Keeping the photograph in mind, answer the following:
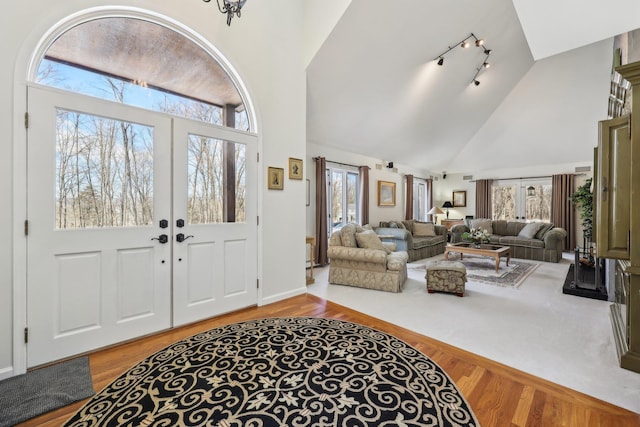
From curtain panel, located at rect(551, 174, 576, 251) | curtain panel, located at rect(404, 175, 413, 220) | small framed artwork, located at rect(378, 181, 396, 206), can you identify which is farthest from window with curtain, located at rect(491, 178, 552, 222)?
small framed artwork, located at rect(378, 181, 396, 206)

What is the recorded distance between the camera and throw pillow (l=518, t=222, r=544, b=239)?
638 cm

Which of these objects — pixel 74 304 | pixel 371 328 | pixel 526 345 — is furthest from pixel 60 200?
pixel 526 345

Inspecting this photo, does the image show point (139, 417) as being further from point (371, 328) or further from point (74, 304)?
point (371, 328)

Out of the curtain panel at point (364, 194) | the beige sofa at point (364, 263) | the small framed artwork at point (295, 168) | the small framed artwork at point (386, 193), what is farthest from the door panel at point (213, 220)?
the small framed artwork at point (386, 193)

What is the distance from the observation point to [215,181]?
2.97 meters

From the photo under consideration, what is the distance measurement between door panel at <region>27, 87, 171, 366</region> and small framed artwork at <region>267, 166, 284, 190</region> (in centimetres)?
112

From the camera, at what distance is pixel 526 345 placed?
2381 mm

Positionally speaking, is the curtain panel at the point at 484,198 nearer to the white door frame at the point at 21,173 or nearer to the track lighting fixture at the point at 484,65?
the track lighting fixture at the point at 484,65

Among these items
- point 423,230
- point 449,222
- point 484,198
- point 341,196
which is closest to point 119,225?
point 341,196

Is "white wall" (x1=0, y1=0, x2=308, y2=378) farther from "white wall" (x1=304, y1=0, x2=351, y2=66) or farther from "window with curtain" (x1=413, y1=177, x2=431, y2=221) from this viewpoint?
"window with curtain" (x1=413, y1=177, x2=431, y2=221)

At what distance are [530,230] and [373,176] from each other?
Result: 390cm

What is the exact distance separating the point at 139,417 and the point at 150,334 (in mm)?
1165

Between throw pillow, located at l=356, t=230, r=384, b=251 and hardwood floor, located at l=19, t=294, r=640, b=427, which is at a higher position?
throw pillow, located at l=356, t=230, r=384, b=251

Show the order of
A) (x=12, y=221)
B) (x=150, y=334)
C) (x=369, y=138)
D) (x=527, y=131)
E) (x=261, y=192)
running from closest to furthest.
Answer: (x=12, y=221), (x=150, y=334), (x=261, y=192), (x=369, y=138), (x=527, y=131)
